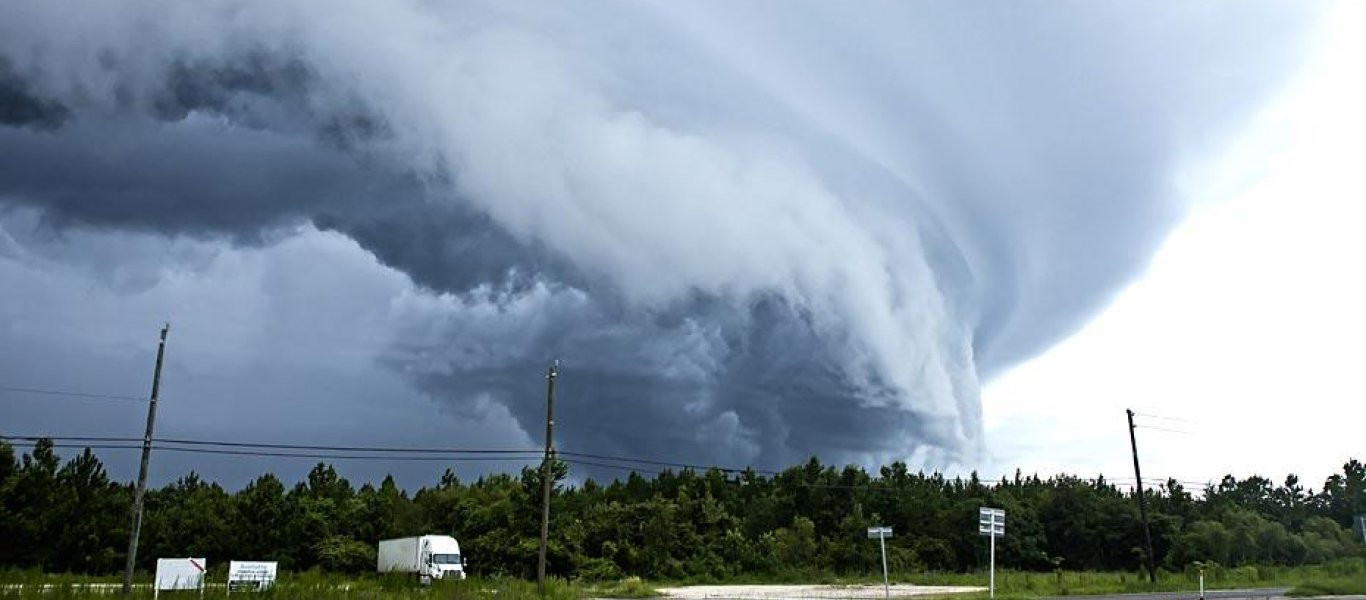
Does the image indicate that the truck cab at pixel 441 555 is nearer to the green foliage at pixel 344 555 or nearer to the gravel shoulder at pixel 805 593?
the gravel shoulder at pixel 805 593

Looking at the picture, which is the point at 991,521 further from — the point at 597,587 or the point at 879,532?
the point at 597,587

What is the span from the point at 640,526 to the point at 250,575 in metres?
51.6

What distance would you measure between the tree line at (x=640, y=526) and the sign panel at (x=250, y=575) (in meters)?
34.4

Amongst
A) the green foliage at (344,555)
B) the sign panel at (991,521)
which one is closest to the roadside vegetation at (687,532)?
the green foliage at (344,555)

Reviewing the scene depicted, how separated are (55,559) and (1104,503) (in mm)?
89479

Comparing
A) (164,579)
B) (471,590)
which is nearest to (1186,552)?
(471,590)

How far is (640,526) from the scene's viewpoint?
77438 mm

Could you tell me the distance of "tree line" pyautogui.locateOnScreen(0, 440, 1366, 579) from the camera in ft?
200

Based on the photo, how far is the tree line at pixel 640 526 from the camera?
61.1 metres

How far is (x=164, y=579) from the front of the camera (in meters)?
28.6

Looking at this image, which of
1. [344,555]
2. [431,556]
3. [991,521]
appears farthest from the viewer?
[344,555]

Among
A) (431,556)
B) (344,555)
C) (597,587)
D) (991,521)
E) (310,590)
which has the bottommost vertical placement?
(597,587)

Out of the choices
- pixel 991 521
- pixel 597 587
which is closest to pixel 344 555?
pixel 597 587

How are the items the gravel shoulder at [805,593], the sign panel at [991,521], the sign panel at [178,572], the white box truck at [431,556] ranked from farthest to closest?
the white box truck at [431,556] → the gravel shoulder at [805,593] → the sign panel at [991,521] → the sign panel at [178,572]
